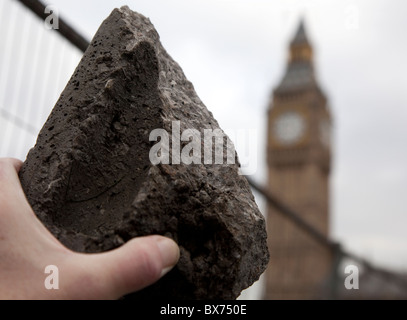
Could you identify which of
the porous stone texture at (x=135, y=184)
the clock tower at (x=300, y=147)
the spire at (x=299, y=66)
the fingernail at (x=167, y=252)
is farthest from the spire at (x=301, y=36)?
the fingernail at (x=167, y=252)

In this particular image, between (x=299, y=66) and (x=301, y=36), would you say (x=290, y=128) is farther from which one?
(x=301, y=36)

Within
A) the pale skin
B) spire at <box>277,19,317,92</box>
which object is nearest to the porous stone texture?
the pale skin

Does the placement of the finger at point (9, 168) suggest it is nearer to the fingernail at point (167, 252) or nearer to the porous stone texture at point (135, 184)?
the porous stone texture at point (135, 184)

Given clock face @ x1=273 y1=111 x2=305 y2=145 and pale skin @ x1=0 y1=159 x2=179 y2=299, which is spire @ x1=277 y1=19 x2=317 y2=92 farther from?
pale skin @ x1=0 y1=159 x2=179 y2=299

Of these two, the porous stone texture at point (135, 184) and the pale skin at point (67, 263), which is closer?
the pale skin at point (67, 263)

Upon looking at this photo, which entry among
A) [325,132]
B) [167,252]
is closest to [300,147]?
[325,132]
